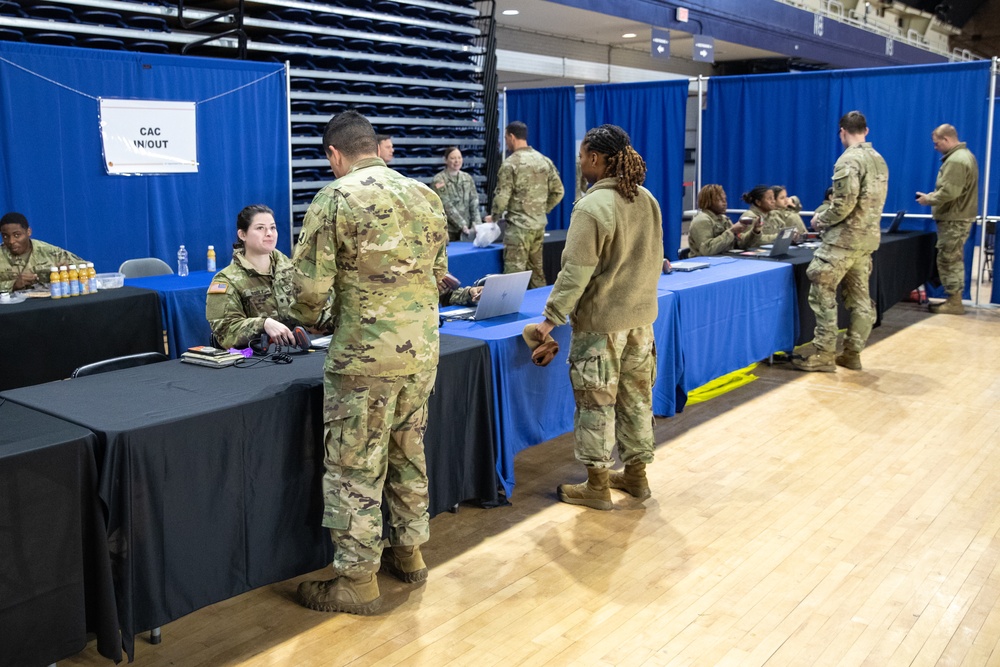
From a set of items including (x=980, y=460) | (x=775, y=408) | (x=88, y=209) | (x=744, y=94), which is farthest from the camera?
(x=744, y=94)

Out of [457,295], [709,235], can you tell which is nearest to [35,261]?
[457,295]

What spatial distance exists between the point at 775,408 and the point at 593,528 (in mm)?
2332

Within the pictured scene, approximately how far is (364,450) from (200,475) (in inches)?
20.6

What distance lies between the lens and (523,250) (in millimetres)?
7926

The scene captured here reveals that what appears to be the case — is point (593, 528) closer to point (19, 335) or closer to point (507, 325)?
point (507, 325)

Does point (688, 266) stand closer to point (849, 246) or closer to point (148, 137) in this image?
point (849, 246)

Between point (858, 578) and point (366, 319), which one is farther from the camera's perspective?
point (858, 578)

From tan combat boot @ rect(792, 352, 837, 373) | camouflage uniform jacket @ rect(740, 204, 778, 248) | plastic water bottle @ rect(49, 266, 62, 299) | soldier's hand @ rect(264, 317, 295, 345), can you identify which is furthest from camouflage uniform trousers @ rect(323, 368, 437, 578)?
camouflage uniform jacket @ rect(740, 204, 778, 248)

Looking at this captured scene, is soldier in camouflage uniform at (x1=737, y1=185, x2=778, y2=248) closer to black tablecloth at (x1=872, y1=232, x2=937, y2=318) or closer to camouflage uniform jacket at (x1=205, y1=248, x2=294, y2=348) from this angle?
black tablecloth at (x1=872, y1=232, x2=937, y2=318)

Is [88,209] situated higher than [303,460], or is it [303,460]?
[88,209]

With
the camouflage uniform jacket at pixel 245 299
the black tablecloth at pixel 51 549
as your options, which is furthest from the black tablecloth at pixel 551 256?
the black tablecloth at pixel 51 549

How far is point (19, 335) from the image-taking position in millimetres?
4793

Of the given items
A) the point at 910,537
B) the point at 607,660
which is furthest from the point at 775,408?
the point at 607,660

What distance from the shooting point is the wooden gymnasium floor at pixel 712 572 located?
2.89m
